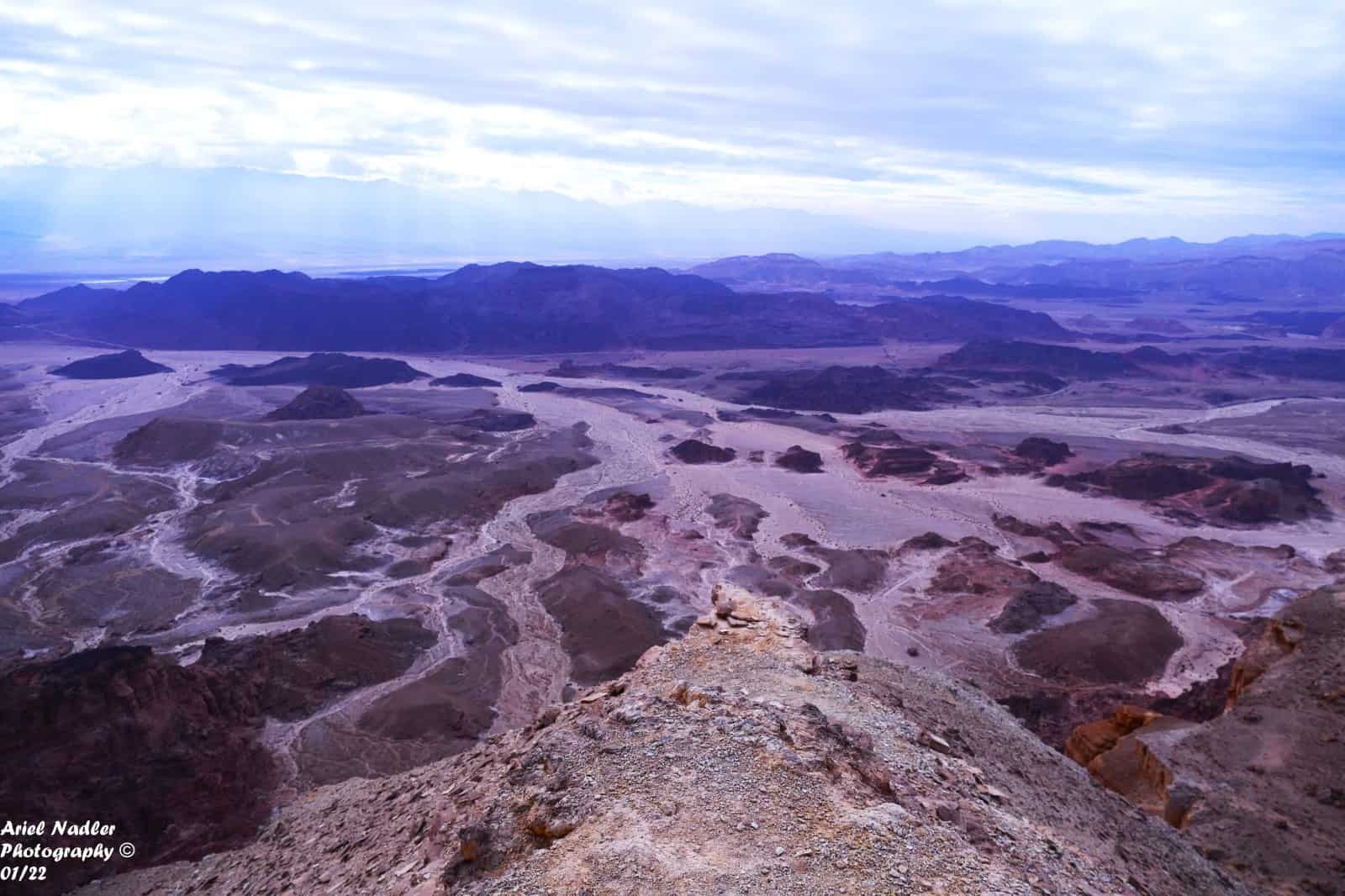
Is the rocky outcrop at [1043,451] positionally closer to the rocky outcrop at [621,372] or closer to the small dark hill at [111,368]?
the rocky outcrop at [621,372]

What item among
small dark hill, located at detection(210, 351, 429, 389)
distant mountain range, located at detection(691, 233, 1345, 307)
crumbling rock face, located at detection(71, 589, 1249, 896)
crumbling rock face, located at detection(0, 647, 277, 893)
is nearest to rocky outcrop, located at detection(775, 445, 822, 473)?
crumbling rock face, located at detection(0, 647, 277, 893)

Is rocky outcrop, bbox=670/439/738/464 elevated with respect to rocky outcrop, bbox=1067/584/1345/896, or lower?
lower

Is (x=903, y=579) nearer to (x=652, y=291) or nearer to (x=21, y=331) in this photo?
(x=652, y=291)

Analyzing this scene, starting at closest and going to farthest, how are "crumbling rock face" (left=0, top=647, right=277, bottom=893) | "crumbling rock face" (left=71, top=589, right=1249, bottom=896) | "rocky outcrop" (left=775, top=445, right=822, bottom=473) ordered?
"crumbling rock face" (left=71, top=589, right=1249, bottom=896) → "crumbling rock face" (left=0, top=647, right=277, bottom=893) → "rocky outcrop" (left=775, top=445, right=822, bottom=473)

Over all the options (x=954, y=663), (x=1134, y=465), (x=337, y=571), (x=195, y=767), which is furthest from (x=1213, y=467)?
(x=195, y=767)

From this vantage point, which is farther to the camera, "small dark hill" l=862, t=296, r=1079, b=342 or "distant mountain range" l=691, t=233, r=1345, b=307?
"distant mountain range" l=691, t=233, r=1345, b=307

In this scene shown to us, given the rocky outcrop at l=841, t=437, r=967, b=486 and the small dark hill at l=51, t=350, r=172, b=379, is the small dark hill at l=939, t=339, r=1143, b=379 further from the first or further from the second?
the small dark hill at l=51, t=350, r=172, b=379
